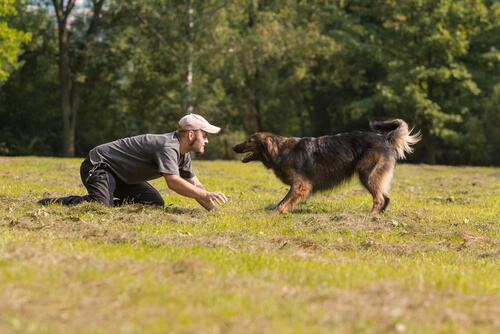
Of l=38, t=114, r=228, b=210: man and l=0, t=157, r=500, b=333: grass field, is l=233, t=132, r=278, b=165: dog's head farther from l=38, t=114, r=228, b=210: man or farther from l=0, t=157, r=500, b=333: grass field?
l=38, t=114, r=228, b=210: man

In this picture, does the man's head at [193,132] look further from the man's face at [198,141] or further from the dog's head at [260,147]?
the dog's head at [260,147]

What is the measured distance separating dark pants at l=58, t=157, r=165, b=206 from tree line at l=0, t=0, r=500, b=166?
61.9ft

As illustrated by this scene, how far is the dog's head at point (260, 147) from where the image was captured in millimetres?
8086

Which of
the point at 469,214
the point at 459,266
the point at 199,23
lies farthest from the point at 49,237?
the point at 199,23

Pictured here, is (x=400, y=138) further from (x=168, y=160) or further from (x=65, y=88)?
(x=65, y=88)

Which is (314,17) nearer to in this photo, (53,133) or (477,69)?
(477,69)

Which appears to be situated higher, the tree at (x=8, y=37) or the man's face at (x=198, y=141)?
the tree at (x=8, y=37)

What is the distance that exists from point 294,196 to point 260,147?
40.6 inches

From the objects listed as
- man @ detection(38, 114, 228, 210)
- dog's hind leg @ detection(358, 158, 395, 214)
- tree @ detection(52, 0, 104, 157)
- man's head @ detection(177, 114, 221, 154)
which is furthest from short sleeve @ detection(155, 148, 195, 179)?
tree @ detection(52, 0, 104, 157)

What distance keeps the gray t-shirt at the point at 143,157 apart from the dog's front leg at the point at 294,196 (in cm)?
145

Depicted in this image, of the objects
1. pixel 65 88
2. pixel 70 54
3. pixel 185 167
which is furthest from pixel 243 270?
pixel 70 54

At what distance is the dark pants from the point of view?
22.6 ft

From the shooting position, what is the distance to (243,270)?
4039 millimetres

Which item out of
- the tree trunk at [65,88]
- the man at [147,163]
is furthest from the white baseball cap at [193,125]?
the tree trunk at [65,88]
